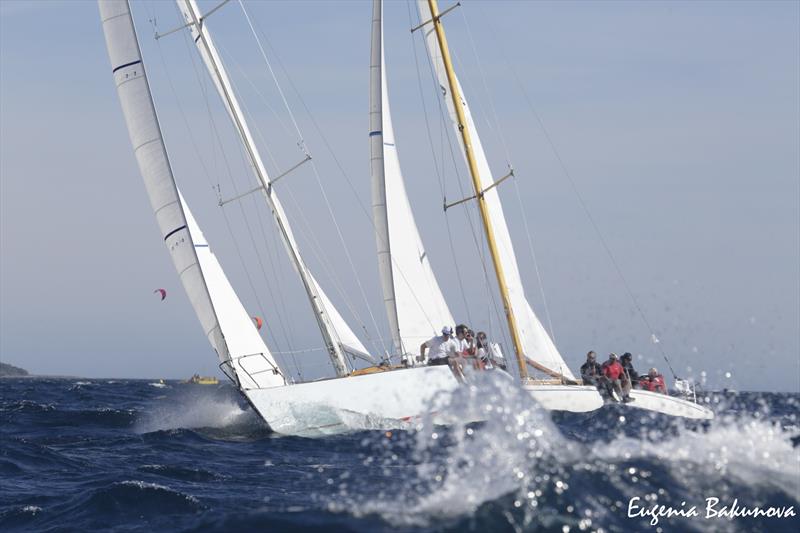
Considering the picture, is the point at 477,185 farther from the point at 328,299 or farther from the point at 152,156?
the point at 152,156

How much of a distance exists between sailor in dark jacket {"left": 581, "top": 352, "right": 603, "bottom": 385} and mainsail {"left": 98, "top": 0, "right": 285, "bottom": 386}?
670cm

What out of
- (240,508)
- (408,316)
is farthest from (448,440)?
(408,316)

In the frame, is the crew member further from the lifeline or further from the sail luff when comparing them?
the lifeline

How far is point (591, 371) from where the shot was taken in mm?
22156

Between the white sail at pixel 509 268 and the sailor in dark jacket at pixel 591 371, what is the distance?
61 cm

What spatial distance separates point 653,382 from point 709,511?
14.6 m

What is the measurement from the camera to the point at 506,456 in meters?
9.52

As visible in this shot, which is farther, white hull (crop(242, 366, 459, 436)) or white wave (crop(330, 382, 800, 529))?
white hull (crop(242, 366, 459, 436))

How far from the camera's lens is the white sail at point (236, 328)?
59.9 feet

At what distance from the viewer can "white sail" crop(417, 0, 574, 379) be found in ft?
75.2

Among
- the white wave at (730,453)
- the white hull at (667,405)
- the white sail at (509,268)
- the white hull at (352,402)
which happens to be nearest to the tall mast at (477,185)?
the white sail at (509,268)

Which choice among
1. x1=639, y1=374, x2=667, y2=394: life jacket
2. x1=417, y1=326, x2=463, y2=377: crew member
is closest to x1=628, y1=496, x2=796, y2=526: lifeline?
x1=417, y1=326, x2=463, y2=377: crew member

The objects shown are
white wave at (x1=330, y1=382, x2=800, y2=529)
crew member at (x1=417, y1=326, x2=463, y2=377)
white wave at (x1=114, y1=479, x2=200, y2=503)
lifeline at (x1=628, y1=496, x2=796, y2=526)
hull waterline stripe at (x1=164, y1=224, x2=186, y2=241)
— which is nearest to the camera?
white wave at (x1=330, y1=382, x2=800, y2=529)

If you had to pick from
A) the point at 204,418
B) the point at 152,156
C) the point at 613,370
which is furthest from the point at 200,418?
the point at 613,370
